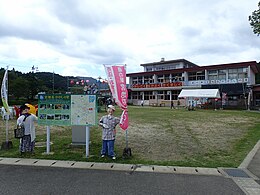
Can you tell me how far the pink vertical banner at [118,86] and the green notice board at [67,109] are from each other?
0.77m

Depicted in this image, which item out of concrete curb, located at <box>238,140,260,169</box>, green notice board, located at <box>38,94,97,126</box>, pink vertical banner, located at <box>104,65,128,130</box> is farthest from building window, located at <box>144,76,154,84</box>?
pink vertical banner, located at <box>104,65,128,130</box>

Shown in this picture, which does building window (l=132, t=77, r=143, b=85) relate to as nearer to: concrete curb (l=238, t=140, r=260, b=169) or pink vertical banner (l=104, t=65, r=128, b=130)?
concrete curb (l=238, t=140, r=260, b=169)

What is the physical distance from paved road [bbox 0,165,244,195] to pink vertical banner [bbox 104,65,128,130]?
1457mm

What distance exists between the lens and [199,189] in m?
3.69

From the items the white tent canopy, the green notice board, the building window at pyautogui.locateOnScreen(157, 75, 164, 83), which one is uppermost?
the building window at pyautogui.locateOnScreen(157, 75, 164, 83)

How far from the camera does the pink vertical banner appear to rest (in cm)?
531

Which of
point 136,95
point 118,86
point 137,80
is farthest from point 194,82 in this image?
point 118,86

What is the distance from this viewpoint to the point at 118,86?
209 inches

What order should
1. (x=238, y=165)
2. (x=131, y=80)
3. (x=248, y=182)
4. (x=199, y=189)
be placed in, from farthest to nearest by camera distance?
(x=131, y=80) < (x=238, y=165) < (x=248, y=182) < (x=199, y=189)

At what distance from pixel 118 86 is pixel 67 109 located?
1652 mm

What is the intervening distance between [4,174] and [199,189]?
3749mm

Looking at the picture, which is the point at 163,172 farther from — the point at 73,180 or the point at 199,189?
the point at 73,180

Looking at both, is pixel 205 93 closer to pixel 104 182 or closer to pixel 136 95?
pixel 136 95

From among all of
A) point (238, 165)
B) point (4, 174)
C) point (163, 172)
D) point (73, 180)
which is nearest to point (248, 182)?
point (238, 165)
